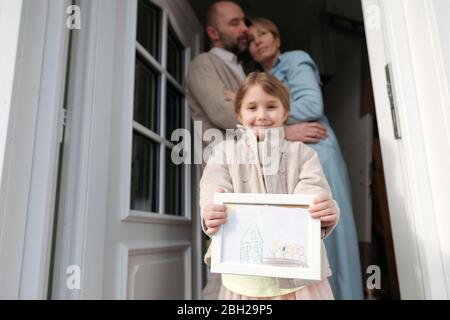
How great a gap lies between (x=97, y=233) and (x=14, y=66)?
472 millimetres

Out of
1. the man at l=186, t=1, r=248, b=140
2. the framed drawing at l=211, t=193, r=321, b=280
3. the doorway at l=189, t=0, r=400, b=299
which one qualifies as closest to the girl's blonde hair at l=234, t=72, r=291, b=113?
the man at l=186, t=1, r=248, b=140

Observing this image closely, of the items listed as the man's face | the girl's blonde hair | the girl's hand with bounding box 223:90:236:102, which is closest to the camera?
the girl's blonde hair

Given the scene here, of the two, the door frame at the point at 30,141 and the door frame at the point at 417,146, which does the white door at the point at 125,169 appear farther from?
the door frame at the point at 417,146

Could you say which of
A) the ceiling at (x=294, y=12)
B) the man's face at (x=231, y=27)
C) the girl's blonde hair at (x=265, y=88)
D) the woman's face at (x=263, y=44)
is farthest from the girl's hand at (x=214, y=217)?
the ceiling at (x=294, y=12)

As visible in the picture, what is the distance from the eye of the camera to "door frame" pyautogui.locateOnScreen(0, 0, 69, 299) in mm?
779

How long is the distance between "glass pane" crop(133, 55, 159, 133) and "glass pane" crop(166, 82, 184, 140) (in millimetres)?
128

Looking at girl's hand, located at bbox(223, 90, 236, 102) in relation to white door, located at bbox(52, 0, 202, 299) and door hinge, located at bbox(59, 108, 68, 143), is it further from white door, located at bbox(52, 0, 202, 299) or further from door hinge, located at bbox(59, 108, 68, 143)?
door hinge, located at bbox(59, 108, 68, 143)

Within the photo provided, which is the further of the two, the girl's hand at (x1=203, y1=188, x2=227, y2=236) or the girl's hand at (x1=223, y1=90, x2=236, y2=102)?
the girl's hand at (x1=223, y1=90, x2=236, y2=102)

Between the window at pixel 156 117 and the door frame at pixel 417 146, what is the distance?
821mm

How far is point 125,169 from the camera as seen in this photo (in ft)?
3.61

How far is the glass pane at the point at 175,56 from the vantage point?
1.62m

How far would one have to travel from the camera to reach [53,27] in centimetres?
90

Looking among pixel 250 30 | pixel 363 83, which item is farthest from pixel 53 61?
pixel 363 83
